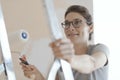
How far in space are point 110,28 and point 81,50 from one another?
2.10ft

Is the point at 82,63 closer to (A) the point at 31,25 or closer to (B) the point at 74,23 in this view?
(B) the point at 74,23

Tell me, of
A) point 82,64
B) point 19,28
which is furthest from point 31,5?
point 82,64

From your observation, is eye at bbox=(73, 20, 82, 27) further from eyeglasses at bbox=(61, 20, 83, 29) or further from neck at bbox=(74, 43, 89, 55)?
neck at bbox=(74, 43, 89, 55)

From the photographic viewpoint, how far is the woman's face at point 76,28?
4.37ft

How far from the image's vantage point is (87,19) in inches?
55.1

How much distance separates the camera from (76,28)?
1331mm

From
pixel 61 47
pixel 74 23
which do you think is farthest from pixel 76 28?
pixel 61 47

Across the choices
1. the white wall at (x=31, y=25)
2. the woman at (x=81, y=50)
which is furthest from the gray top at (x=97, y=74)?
the white wall at (x=31, y=25)

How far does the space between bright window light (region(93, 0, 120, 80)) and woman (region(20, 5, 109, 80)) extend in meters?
0.43

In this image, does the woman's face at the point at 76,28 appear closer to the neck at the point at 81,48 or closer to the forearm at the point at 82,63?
the neck at the point at 81,48

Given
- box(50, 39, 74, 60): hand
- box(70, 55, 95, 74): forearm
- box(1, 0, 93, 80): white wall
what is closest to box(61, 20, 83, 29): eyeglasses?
box(1, 0, 93, 80): white wall

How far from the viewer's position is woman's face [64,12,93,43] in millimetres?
1332

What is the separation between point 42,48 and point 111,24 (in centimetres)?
59

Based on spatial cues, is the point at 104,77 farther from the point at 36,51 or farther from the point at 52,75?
the point at 36,51
